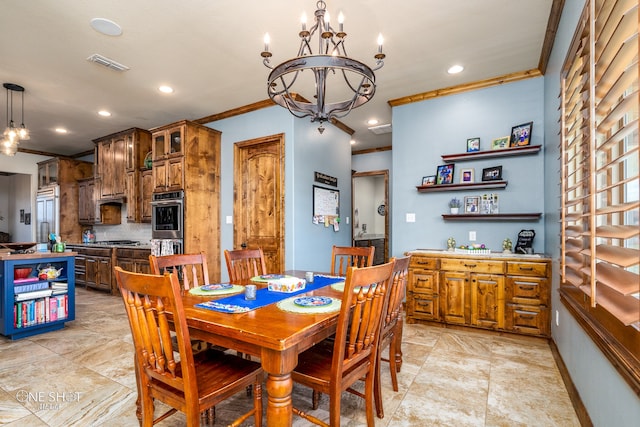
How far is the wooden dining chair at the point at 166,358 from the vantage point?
127cm

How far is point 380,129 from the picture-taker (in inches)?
217

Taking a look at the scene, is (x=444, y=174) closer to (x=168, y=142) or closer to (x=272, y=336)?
(x=272, y=336)

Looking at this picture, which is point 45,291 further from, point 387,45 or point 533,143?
point 533,143

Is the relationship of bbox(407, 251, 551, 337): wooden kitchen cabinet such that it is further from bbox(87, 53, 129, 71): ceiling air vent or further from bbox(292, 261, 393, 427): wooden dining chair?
bbox(87, 53, 129, 71): ceiling air vent

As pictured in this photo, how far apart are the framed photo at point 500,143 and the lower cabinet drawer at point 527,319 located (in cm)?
167

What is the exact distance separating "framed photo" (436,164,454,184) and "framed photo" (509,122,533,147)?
2.18 ft

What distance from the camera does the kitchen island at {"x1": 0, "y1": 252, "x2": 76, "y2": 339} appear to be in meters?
3.19

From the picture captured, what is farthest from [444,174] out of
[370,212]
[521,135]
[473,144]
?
[370,212]

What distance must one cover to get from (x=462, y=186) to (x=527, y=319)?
1.48m

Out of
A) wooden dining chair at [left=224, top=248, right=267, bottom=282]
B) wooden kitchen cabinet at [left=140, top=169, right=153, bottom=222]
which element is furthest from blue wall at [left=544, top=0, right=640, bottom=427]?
wooden kitchen cabinet at [left=140, top=169, right=153, bottom=222]

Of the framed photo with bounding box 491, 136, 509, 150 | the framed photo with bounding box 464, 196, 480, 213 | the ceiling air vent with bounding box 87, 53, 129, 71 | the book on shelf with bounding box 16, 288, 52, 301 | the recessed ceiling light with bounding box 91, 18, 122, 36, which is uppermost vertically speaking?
the recessed ceiling light with bounding box 91, 18, 122, 36

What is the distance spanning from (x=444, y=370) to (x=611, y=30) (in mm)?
2298

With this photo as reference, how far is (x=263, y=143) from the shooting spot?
14.8 ft

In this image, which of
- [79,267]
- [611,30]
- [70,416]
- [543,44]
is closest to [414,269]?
[543,44]
